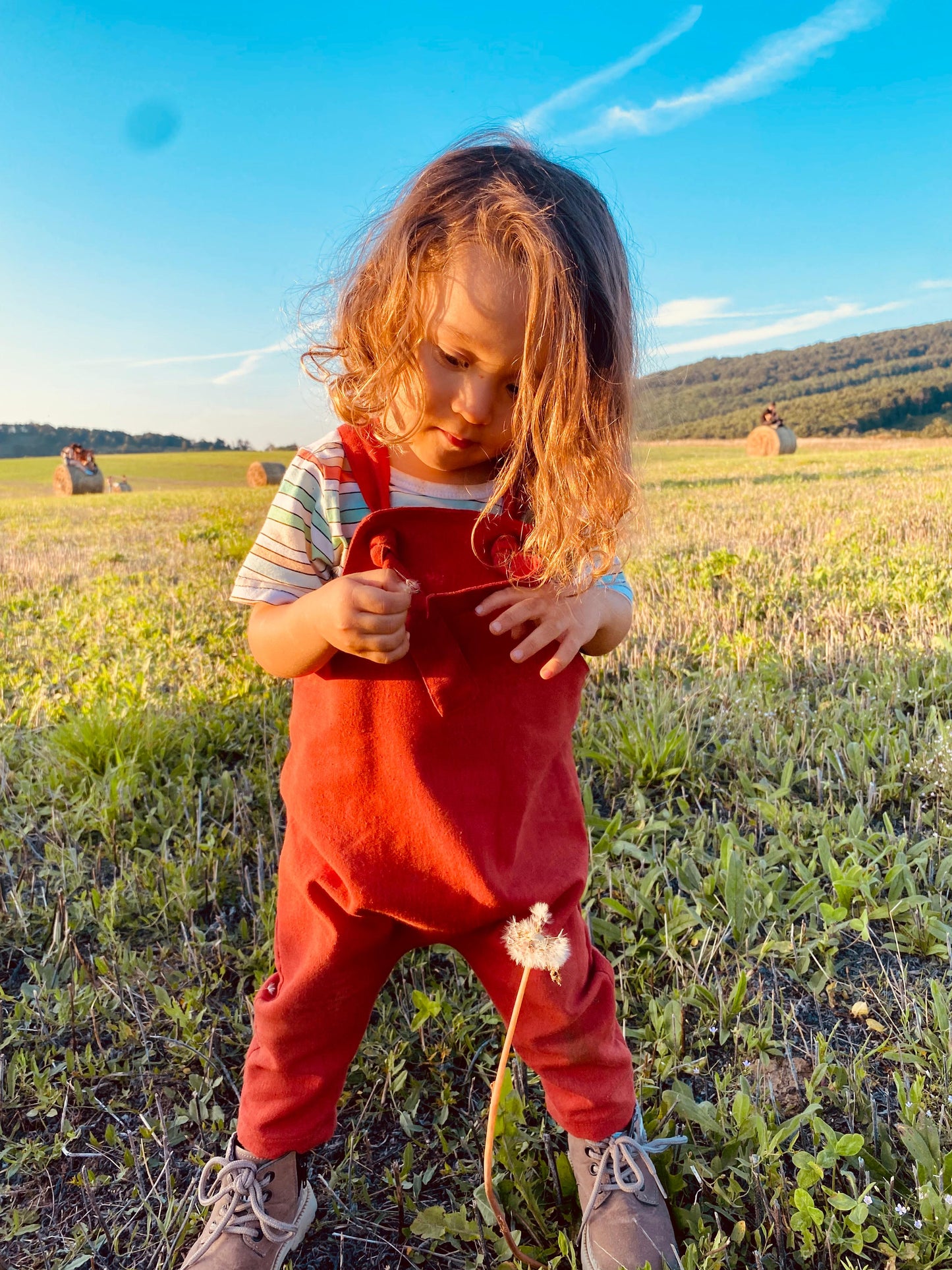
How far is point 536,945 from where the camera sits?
1.44 meters

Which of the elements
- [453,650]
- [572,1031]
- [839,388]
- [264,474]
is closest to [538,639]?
[453,650]

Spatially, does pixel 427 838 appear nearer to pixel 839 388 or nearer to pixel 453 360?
pixel 453 360

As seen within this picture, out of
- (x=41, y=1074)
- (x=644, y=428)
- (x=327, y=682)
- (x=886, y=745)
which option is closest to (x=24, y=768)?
(x=41, y=1074)

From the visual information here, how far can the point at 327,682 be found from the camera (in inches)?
62.0

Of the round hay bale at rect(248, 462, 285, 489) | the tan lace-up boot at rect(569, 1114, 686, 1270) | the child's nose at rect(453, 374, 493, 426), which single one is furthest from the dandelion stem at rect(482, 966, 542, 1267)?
the round hay bale at rect(248, 462, 285, 489)

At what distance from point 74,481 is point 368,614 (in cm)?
2974

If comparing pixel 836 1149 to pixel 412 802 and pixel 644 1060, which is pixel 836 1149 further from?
pixel 412 802

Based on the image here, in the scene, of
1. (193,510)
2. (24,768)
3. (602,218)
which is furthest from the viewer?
(193,510)

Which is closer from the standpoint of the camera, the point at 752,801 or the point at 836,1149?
the point at 836,1149

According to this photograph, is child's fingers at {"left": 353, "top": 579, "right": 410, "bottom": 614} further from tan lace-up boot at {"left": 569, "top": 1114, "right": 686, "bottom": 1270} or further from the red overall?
tan lace-up boot at {"left": 569, "top": 1114, "right": 686, "bottom": 1270}

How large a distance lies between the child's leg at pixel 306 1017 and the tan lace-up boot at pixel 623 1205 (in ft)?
1.78

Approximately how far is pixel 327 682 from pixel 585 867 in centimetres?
68

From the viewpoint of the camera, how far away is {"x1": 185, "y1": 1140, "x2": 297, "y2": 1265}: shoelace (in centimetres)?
156

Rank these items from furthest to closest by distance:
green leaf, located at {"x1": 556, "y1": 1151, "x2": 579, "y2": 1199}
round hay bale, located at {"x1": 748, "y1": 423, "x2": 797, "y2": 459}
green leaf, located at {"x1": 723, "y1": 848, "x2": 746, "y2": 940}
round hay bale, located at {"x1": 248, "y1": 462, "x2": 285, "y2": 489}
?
round hay bale, located at {"x1": 748, "y1": 423, "x2": 797, "y2": 459} < round hay bale, located at {"x1": 248, "y1": 462, "x2": 285, "y2": 489} < green leaf, located at {"x1": 723, "y1": 848, "x2": 746, "y2": 940} < green leaf, located at {"x1": 556, "y1": 1151, "x2": 579, "y2": 1199}
